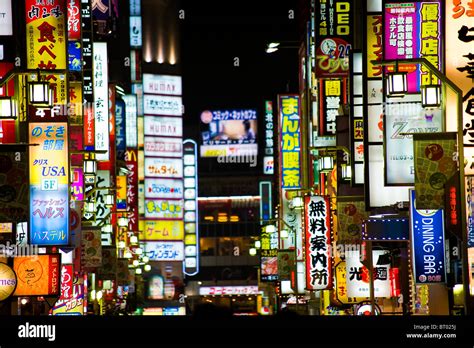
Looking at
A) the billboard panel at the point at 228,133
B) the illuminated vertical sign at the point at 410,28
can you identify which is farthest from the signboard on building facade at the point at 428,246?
the billboard panel at the point at 228,133

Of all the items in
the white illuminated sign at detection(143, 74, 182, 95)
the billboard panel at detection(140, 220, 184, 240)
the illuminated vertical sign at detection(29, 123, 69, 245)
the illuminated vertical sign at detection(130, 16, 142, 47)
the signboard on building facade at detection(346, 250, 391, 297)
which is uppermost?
the illuminated vertical sign at detection(130, 16, 142, 47)

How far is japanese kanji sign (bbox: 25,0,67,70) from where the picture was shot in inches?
968

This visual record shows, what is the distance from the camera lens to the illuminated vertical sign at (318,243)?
102 ft

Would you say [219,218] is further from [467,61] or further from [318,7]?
[467,61]

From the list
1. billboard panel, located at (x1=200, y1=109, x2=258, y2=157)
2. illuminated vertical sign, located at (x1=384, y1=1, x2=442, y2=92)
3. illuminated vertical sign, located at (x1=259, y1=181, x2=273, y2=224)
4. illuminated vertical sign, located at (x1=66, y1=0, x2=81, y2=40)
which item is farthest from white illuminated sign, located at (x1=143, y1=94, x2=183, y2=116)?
illuminated vertical sign, located at (x1=384, y1=1, x2=442, y2=92)

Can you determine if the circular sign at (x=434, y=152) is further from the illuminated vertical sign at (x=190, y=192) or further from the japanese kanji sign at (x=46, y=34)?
the illuminated vertical sign at (x=190, y=192)

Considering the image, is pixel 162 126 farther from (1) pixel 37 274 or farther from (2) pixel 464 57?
(2) pixel 464 57

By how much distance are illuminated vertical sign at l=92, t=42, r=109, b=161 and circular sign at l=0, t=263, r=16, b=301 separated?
14.7 meters

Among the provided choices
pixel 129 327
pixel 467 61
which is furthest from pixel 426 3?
pixel 129 327

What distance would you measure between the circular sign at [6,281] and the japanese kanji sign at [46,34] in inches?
255

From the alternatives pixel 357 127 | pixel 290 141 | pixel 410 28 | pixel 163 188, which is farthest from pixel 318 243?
pixel 163 188

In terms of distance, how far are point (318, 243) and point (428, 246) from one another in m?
12.6

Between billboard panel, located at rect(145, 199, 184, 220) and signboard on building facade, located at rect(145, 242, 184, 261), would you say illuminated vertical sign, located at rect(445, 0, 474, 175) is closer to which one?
billboard panel, located at rect(145, 199, 184, 220)

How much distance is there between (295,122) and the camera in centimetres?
4631
